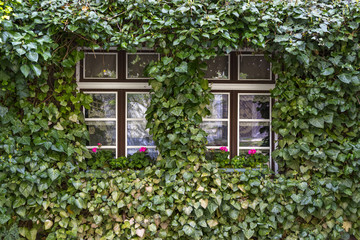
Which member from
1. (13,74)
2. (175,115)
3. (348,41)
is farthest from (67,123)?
(348,41)

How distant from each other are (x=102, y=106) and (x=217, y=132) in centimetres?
153

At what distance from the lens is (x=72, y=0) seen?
9.77 ft

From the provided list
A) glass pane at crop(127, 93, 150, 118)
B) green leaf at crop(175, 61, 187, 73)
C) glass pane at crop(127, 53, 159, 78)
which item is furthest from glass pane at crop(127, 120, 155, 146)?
green leaf at crop(175, 61, 187, 73)

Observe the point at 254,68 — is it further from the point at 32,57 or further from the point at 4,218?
the point at 4,218

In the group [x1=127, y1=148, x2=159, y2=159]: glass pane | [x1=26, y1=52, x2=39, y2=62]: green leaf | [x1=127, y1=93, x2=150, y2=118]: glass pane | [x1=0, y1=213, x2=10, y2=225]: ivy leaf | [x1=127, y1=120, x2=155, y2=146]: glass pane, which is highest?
[x1=26, y1=52, x2=39, y2=62]: green leaf

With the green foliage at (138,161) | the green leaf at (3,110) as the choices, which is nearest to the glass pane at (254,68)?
the green foliage at (138,161)

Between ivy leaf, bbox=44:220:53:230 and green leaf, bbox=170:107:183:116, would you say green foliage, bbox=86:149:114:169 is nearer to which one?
ivy leaf, bbox=44:220:53:230

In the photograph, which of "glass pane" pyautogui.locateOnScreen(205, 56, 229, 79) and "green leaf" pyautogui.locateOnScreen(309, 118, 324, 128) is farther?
"glass pane" pyautogui.locateOnScreen(205, 56, 229, 79)

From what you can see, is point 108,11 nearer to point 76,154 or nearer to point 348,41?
point 76,154

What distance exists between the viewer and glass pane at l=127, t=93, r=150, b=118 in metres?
3.67

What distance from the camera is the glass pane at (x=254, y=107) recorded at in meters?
3.71

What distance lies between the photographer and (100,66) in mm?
3645

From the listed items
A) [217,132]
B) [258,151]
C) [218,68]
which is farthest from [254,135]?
[218,68]

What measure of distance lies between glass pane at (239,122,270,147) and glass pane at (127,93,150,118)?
1.32m
